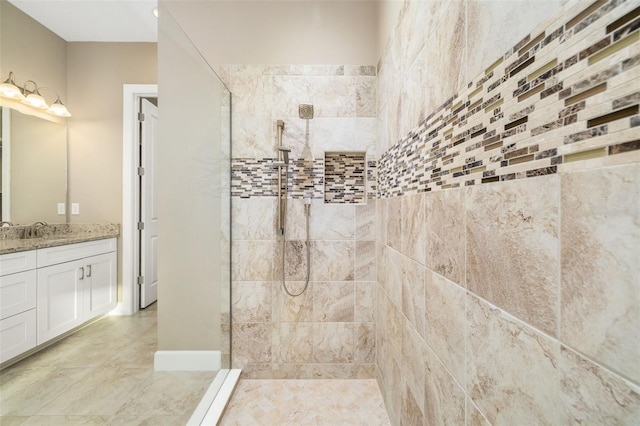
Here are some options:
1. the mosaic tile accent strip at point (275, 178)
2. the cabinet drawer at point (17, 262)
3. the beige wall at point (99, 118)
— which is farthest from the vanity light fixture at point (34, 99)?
the mosaic tile accent strip at point (275, 178)

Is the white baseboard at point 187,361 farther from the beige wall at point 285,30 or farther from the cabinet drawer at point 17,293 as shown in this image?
the beige wall at point 285,30

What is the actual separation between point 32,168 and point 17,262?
0.35m

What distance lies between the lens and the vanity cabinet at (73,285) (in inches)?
40.7

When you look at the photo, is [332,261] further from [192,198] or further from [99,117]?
[99,117]

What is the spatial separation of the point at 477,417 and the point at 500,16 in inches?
38.5

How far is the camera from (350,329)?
6.29ft

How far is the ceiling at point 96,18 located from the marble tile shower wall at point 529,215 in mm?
1503

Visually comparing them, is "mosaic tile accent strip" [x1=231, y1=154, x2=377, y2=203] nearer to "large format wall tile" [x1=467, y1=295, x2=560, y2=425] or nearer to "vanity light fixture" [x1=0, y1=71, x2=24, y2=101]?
"vanity light fixture" [x1=0, y1=71, x2=24, y2=101]

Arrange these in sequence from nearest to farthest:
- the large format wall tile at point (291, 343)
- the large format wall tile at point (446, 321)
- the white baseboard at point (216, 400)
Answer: the large format wall tile at point (446, 321) < the white baseboard at point (216, 400) < the large format wall tile at point (291, 343)

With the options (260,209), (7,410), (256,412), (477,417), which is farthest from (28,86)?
(256,412)

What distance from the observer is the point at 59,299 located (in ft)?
3.62

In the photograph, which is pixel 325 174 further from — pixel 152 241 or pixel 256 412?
pixel 256 412

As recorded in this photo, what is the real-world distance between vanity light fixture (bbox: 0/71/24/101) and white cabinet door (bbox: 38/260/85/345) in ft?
2.12

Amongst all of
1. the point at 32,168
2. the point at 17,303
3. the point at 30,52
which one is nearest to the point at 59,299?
the point at 17,303
